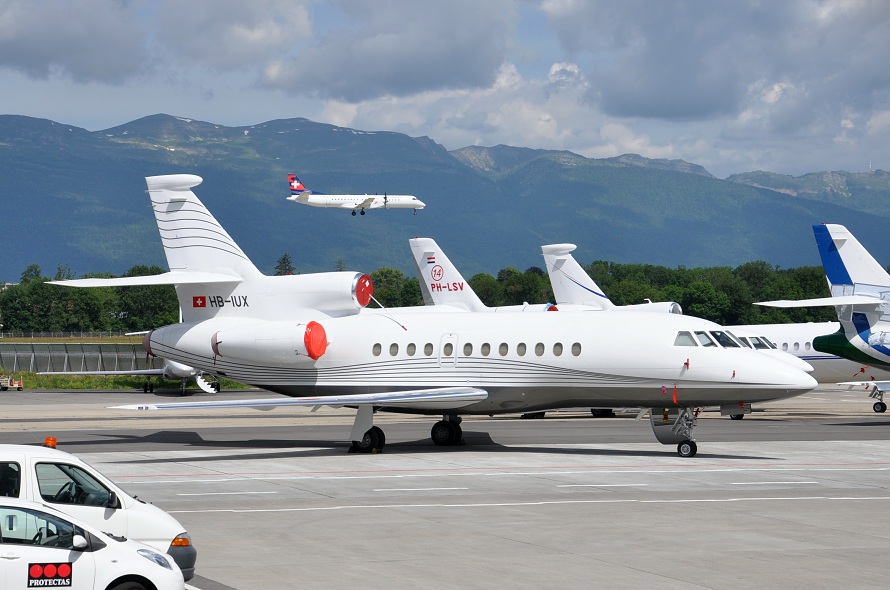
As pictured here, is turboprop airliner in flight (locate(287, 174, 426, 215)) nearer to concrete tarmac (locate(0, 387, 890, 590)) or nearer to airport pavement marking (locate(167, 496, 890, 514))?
concrete tarmac (locate(0, 387, 890, 590))

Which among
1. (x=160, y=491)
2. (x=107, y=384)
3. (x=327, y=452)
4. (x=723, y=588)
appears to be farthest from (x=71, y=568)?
(x=107, y=384)

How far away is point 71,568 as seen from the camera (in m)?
10.7

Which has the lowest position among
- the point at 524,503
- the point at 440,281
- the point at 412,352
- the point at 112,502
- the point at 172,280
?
the point at 524,503

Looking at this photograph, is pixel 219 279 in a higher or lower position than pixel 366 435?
higher

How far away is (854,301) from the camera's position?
45625 mm

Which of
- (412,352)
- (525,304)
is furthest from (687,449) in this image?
(525,304)

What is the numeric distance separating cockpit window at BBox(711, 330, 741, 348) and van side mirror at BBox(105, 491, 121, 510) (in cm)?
1939

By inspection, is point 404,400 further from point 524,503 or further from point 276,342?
point 524,503

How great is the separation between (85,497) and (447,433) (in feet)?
67.4

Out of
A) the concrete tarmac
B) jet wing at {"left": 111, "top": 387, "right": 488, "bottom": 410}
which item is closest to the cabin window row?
jet wing at {"left": 111, "top": 387, "right": 488, "bottom": 410}

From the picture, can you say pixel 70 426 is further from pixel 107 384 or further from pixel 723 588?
pixel 107 384

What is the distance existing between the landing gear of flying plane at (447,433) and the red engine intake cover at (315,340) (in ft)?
→ 12.6

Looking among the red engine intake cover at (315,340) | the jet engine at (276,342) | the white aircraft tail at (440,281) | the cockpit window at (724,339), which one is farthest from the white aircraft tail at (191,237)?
the white aircraft tail at (440,281)

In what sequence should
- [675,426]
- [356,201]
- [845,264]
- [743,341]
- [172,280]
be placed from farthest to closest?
[356,201] < [845,264] < [172,280] < [675,426] < [743,341]
